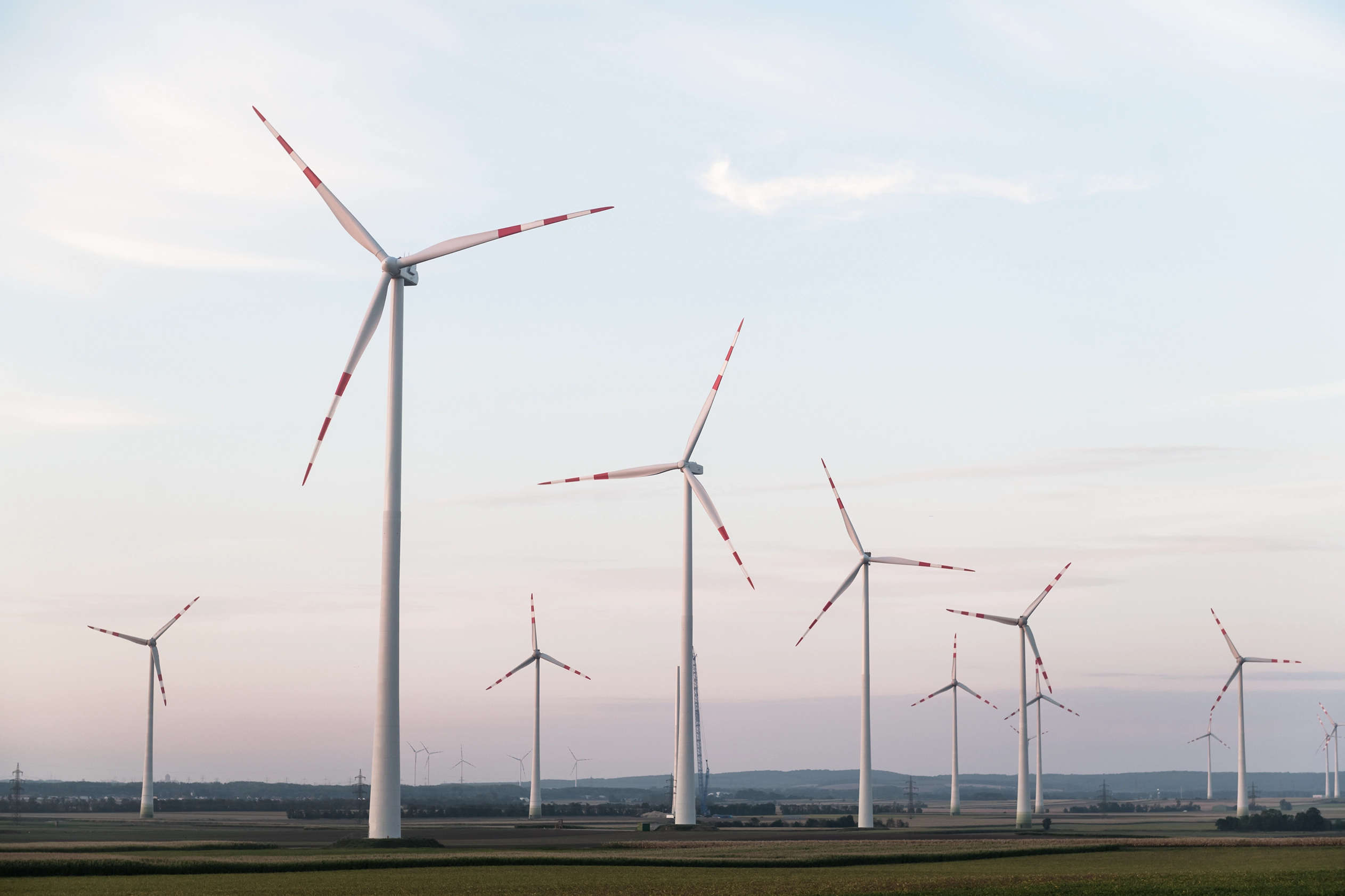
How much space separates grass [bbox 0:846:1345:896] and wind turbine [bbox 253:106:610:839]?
733 centimetres

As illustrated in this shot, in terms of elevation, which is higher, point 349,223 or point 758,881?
point 349,223

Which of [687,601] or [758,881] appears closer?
[758,881]

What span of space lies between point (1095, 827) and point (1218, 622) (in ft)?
157

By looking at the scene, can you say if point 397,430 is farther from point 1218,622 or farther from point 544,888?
point 1218,622

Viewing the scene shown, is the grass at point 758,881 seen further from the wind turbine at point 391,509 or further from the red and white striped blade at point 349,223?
the red and white striped blade at point 349,223

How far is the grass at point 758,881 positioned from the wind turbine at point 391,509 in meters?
7.33

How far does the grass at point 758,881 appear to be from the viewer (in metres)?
45.4

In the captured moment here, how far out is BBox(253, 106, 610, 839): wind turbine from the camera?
6394cm

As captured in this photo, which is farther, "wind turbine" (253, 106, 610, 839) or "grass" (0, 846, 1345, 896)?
"wind turbine" (253, 106, 610, 839)

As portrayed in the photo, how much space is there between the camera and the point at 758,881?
51.7 m

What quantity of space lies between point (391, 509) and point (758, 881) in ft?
87.3

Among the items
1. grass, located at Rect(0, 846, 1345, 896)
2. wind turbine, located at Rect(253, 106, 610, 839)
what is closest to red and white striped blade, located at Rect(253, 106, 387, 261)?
wind turbine, located at Rect(253, 106, 610, 839)

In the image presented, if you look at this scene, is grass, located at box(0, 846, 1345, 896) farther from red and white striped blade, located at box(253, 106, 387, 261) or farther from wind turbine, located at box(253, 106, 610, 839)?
red and white striped blade, located at box(253, 106, 387, 261)

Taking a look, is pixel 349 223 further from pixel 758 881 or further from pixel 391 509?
pixel 758 881
